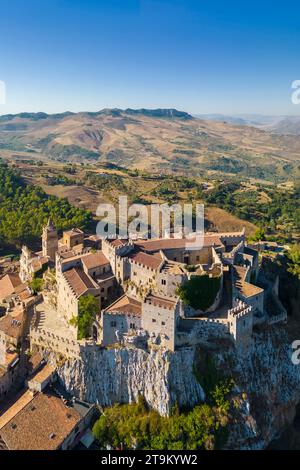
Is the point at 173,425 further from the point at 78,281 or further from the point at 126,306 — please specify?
the point at 78,281

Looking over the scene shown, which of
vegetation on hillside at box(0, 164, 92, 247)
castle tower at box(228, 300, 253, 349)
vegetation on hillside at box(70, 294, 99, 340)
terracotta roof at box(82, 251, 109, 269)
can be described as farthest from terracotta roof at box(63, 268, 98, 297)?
vegetation on hillside at box(0, 164, 92, 247)

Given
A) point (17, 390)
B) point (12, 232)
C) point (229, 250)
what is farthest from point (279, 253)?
point (12, 232)

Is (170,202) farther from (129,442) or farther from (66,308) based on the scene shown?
(129,442)

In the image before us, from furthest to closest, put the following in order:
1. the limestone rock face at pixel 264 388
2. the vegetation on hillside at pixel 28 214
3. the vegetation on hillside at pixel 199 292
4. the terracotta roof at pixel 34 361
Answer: the vegetation on hillside at pixel 28 214 < the terracotta roof at pixel 34 361 < the vegetation on hillside at pixel 199 292 < the limestone rock face at pixel 264 388

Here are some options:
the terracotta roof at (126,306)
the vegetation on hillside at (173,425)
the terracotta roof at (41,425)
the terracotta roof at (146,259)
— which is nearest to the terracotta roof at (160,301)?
the terracotta roof at (126,306)

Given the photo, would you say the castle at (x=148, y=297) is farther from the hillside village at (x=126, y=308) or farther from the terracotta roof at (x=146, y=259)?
the hillside village at (x=126, y=308)

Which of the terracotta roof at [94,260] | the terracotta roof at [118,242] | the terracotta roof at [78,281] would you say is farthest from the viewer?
the terracotta roof at [118,242]
